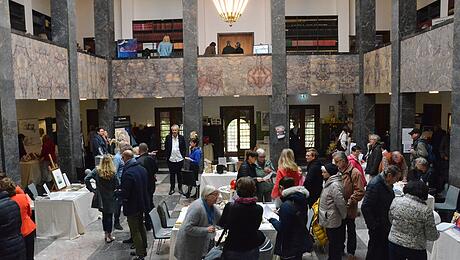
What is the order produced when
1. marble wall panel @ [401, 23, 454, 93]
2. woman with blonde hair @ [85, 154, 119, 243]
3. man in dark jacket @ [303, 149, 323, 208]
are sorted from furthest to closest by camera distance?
marble wall panel @ [401, 23, 454, 93] < woman with blonde hair @ [85, 154, 119, 243] < man in dark jacket @ [303, 149, 323, 208]

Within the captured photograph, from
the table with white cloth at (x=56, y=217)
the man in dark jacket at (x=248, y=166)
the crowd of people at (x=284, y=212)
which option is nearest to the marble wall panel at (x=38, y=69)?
the table with white cloth at (x=56, y=217)

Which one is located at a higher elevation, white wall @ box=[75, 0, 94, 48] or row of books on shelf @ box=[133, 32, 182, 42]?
white wall @ box=[75, 0, 94, 48]

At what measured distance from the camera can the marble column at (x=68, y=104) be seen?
10.9m

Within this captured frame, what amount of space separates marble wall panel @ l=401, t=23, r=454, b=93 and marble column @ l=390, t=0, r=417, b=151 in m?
0.21

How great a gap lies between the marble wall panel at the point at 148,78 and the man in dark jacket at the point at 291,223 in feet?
30.0

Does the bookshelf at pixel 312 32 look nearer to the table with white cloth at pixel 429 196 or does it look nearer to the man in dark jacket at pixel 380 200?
the table with white cloth at pixel 429 196

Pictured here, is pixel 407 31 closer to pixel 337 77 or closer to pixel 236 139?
pixel 337 77

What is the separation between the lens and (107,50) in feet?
44.8

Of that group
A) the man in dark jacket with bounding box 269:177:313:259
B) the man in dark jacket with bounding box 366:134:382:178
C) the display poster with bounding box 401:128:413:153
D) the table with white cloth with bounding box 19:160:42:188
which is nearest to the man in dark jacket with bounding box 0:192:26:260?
the man in dark jacket with bounding box 269:177:313:259

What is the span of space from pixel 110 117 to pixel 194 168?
4804 mm

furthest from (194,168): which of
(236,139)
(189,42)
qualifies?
Answer: (236,139)

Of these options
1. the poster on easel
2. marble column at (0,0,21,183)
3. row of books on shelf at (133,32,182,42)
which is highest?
row of books on shelf at (133,32,182,42)

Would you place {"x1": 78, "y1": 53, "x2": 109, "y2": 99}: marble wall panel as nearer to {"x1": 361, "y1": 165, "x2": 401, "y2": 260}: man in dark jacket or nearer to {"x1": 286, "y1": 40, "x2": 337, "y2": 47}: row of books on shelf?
{"x1": 286, "y1": 40, "x2": 337, "y2": 47}: row of books on shelf

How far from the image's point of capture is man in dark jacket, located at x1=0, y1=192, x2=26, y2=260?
492 cm
